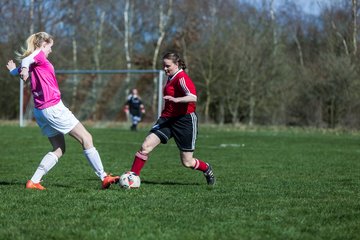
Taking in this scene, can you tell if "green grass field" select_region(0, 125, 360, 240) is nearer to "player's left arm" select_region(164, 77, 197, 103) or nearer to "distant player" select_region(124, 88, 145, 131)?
"player's left arm" select_region(164, 77, 197, 103)

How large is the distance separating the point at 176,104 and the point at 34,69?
6.11 ft

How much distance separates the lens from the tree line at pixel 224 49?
3294 centimetres

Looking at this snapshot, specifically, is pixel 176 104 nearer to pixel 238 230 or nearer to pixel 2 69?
pixel 238 230

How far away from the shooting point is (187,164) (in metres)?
8.02

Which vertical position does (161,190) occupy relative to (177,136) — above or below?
below

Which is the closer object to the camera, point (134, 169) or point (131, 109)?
point (134, 169)

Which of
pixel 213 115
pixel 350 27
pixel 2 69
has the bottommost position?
pixel 213 115

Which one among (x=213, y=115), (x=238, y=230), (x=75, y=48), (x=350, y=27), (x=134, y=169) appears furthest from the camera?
(x=75, y=48)

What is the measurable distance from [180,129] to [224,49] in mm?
28415

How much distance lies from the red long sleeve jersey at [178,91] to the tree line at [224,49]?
2116 cm

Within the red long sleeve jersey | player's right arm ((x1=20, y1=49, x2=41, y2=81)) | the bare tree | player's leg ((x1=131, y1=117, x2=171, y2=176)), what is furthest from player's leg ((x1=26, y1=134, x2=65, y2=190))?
the bare tree

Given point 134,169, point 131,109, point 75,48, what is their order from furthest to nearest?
point 75,48
point 131,109
point 134,169

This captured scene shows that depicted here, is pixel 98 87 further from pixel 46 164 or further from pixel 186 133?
pixel 46 164

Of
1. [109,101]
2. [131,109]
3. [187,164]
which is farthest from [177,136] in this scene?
Answer: [109,101]
